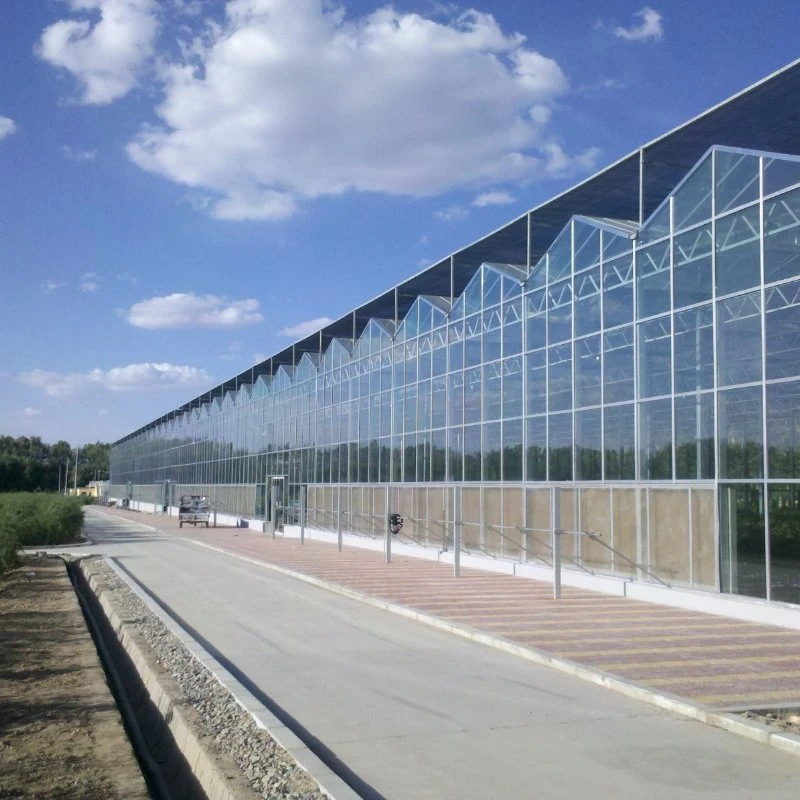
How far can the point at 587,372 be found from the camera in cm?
2144

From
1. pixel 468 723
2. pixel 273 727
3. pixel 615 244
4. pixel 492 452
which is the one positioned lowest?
pixel 468 723

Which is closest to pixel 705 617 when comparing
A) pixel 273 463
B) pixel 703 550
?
pixel 703 550

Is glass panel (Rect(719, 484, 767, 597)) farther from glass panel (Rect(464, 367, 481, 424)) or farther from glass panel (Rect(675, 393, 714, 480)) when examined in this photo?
glass panel (Rect(464, 367, 481, 424))

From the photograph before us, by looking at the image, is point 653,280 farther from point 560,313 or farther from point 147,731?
point 147,731

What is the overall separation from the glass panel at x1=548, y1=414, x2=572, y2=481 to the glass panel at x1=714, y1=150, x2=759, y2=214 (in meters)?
6.39

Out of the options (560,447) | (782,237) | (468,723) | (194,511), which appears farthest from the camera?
(194,511)

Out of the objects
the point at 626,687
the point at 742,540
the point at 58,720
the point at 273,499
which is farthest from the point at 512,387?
the point at 273,499

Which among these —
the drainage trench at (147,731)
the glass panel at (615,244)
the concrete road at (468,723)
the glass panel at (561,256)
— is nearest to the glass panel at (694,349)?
the glass panel at (615,244)

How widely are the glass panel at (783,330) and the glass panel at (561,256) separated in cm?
735

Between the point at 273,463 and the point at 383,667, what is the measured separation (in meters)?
38.4

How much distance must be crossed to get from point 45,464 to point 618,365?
12663cm

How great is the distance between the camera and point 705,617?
638 inches

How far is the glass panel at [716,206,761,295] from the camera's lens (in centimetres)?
1664

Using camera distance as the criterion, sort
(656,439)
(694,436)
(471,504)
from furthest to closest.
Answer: (471,504) → (656,439) → (694,436)
